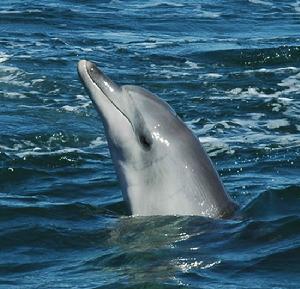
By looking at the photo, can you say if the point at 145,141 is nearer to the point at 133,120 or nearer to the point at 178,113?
the point at 133,120

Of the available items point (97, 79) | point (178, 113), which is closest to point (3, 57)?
point (178, 113)

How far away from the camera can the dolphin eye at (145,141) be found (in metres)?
10.7

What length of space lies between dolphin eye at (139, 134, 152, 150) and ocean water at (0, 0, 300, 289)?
621 millimetres

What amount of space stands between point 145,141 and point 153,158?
0.17 meters

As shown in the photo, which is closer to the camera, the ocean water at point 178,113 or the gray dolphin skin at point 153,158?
the ocean water at point 178,113

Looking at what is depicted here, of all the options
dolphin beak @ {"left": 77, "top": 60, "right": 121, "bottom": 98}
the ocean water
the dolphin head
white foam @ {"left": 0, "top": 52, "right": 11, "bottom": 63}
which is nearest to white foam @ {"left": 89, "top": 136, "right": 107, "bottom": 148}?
the ocean water

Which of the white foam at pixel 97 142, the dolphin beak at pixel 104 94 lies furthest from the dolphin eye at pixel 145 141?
the white foam at pixel 97 142

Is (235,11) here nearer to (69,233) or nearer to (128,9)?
(128,9)

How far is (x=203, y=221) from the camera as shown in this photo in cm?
1064

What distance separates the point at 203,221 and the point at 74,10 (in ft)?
61.6

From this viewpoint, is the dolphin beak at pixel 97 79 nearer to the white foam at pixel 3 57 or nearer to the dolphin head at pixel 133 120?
the dolphin head at pixel 133 120

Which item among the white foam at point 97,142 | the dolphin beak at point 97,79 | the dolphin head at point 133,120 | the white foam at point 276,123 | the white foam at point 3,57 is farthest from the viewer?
the white foam at point 3,57

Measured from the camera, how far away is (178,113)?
60.2 feet

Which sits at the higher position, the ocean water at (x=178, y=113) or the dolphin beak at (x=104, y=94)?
the dolphin beak at (x=104, y=94)
